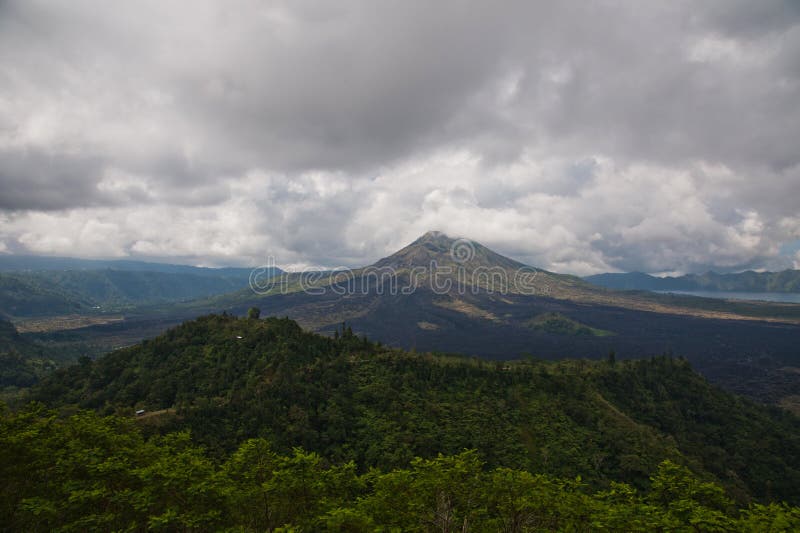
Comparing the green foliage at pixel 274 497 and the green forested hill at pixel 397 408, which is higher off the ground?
the green foliage at pixel 274 497

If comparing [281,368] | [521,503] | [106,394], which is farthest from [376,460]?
[106,394]

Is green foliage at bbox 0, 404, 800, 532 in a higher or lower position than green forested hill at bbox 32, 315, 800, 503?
higher

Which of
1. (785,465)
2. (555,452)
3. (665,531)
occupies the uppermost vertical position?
(665,531)

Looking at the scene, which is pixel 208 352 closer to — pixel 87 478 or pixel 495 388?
pixel 495 388

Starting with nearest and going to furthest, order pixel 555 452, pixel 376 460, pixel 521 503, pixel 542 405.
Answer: pixel 521 503 → pixel 376 460 → pixel 555 452 → pixel 542 405

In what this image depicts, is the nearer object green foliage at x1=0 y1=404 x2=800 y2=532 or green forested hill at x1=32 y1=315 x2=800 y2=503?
green foliage at x1=0 y1=404 x2=800 y2=532

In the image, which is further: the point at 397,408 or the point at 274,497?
the point at 397,408

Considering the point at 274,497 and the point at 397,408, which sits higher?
the point at 274,497

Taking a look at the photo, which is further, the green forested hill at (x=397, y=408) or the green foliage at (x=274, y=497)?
the green forested hill at (x=397, y=408)
